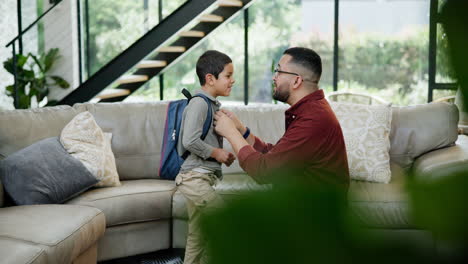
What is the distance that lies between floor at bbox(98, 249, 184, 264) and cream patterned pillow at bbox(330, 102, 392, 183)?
1.18m

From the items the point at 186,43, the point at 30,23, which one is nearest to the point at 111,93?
the point at 186,43

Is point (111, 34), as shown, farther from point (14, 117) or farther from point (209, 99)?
point (209, 99)

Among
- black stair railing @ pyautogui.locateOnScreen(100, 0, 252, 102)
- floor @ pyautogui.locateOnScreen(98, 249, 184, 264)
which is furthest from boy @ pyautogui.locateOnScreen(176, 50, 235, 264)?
black stair railing @ pyautogui.locateOnScreen(100, 0, 252, 102)

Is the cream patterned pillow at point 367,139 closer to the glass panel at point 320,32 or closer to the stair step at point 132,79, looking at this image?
the stair step at point 132,79

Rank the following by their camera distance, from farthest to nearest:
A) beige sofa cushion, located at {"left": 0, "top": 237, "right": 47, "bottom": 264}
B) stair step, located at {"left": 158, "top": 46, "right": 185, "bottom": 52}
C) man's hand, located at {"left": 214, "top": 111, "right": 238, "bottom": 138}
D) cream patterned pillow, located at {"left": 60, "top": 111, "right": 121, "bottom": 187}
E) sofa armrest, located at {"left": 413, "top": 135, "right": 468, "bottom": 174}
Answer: stair step, located at {"left": 158, "top": 46, "right": 185, "bottom": 52} < cream patterned pillow, located at {"left": 60, "top": 111, "right": 121, "bottom": 187} < sofa armrest, located at {"left": 413, "top": 135, "right": 468, "bottom": 174} < man's hand, located at {"left": 214, "top": 111, "right": 238, "bottom": 138} < beige sofa cushion, located at {"left": 0, "top": 237, "right": 47, "bottom": 264}

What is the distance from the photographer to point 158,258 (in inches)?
138

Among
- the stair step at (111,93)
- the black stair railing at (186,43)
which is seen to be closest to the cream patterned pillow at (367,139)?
the stair step at (111,93)

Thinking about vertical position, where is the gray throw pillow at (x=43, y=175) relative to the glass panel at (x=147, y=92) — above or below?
below

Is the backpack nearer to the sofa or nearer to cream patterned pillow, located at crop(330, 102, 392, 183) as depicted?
the sofa

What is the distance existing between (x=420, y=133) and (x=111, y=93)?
12.7ft

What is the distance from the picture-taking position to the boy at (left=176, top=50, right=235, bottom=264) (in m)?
2.71

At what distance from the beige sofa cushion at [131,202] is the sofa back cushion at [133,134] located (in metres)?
0.34

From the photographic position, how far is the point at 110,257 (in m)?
3.29

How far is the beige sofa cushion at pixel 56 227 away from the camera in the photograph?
2225 mm
